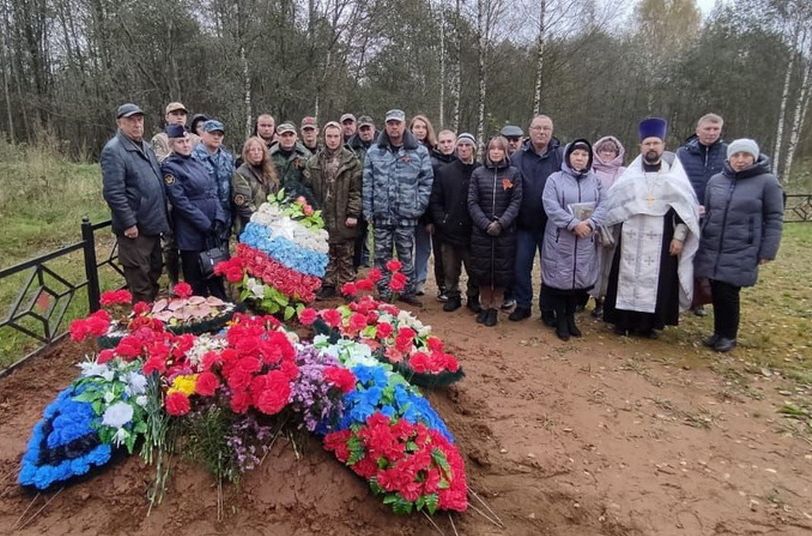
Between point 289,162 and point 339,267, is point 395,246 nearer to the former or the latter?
point 339,267

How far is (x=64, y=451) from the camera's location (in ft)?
7.92

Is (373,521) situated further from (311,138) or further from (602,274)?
(311,138)

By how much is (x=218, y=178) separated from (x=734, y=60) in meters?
23.0

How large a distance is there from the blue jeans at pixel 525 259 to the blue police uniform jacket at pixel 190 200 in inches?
112

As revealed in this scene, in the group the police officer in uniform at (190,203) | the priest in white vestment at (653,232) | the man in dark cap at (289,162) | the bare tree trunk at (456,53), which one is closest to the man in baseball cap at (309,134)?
the man in dark cap at (289,162)

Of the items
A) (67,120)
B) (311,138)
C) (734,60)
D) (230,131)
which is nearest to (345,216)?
(311,138)

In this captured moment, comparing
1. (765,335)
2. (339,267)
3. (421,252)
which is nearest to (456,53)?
(421,252)

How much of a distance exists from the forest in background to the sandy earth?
1163 cm

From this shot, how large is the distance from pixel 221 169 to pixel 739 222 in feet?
14.7

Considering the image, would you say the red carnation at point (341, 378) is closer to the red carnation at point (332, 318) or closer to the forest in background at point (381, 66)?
the red carnation at point (332, 318)

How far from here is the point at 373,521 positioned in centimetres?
238

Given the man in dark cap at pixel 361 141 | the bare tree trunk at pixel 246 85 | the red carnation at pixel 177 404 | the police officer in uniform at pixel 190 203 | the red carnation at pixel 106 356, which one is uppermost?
the bare tree trunk at pixel 246 85

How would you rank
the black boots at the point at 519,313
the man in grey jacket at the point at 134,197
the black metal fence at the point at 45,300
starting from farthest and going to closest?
1. the black boots at the point at 519,313
2. the man in grey jacket at the point at 134,197
3. the black metal fence at the point at 45,300

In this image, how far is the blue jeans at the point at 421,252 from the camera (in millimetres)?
5816
